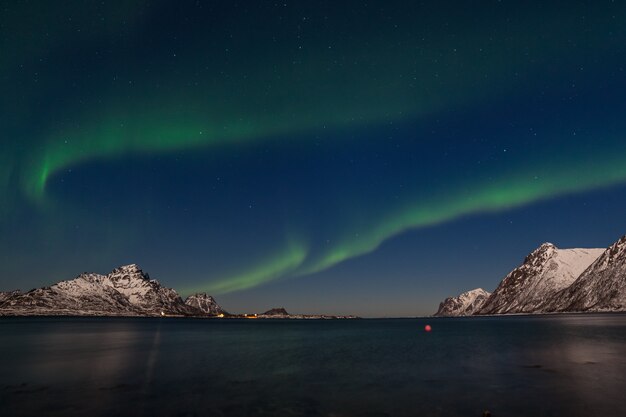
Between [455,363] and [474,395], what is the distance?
22170 mm

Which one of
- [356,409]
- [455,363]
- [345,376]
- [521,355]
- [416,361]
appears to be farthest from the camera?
[521,355]

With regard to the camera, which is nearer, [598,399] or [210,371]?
[598,399]

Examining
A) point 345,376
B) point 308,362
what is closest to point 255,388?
point 345,376

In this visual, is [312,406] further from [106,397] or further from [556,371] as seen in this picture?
[556,371]

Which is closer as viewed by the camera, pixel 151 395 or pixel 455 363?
pixel 151 395

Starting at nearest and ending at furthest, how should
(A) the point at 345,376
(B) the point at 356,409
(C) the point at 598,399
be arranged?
(B) the point at 356,409
(C) the point at 598,399
(A) the point at 345,376

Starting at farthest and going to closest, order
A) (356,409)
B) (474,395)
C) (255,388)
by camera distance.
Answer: (255,388)
(474,395)
(356,409)

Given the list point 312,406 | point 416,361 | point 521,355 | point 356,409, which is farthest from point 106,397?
point 521,355

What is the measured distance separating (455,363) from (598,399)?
77.0 feet

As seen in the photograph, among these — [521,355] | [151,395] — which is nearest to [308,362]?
[151,395]

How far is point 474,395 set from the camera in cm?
2983

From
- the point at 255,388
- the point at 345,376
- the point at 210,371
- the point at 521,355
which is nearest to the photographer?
the point at 255,388

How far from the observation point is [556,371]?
41000 millimetres

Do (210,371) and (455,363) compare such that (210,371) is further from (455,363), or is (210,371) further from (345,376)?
(455,363)
